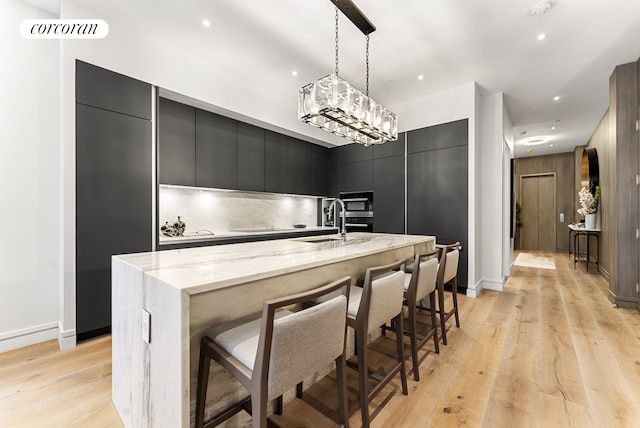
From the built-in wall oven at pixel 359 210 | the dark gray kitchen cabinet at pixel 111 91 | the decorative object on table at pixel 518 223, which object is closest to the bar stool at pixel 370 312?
the dark gray kitchen cabinet at pixel 111 91

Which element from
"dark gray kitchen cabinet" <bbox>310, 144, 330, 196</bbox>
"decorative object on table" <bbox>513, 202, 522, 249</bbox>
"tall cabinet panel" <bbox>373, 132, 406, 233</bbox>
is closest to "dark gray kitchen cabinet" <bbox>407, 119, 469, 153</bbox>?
"tall cabinet panel" <bbox>373, 132, 406, 233</bbox>

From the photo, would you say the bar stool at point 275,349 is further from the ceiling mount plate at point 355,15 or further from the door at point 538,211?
the door at point 538,211

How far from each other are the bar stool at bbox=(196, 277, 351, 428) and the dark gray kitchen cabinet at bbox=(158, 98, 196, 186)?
254 centimetres

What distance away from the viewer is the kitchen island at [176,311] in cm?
102

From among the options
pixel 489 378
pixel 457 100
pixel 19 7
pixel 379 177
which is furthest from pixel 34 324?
pixel 457 100

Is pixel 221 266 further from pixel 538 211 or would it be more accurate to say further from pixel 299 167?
pixel 538 211

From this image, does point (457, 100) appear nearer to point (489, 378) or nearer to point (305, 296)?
point (489, 378)

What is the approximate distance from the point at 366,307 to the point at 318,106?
1.62 m

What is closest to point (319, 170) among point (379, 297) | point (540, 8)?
point (540, 8)

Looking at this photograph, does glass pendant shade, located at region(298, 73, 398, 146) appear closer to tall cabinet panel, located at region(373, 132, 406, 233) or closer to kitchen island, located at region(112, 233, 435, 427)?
kitchen island, located at region(112, 233, 435, 427)

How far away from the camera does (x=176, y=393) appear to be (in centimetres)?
103

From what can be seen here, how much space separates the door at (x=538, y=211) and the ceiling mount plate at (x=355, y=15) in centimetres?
813

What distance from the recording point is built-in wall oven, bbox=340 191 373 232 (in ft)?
16.1

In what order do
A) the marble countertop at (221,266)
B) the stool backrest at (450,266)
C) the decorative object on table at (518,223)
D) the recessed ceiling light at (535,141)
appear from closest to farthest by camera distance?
the marble countertop at (221,266) → the stool backrest at (450,266) → the recessed ceiling light at (535,141) → the decorative object on table at (518,223)
